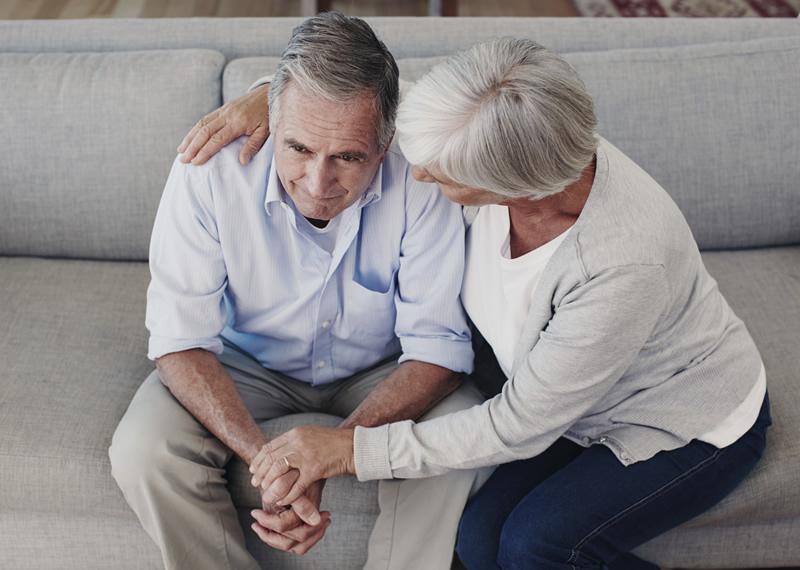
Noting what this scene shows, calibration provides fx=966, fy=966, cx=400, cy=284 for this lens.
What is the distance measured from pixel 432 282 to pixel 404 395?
196 millimetres

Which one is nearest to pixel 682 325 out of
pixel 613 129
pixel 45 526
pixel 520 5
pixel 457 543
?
pixel 457 543

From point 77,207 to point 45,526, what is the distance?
2.19 ft

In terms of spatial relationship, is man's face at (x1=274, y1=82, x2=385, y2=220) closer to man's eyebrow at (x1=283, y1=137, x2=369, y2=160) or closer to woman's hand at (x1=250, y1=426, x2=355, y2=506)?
man's eyebrow at (x1=283, y1=137, x2=369, y2=160)

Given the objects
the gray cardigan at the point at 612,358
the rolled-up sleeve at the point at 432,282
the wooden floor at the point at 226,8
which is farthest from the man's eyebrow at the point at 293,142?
the wooden floor at the point at 226,8

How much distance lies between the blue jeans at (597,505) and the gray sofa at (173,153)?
0.21m

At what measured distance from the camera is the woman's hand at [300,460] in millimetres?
1473

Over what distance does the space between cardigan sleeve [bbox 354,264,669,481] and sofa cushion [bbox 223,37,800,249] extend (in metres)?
0.71

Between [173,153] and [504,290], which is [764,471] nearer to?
[504,290]

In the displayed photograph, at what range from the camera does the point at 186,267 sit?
62.6 inches

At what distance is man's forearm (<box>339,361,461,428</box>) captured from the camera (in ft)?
5.23

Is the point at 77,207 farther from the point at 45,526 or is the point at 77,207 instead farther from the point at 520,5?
the point at 520,5

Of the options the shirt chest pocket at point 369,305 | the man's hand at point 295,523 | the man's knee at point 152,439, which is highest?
the shirt chest pocket at point 369,305

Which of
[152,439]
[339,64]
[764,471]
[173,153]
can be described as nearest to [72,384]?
[152,439]

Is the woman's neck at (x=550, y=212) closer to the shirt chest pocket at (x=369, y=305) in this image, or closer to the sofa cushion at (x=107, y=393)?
the shirt chest pocket at (x=369, y=305)
